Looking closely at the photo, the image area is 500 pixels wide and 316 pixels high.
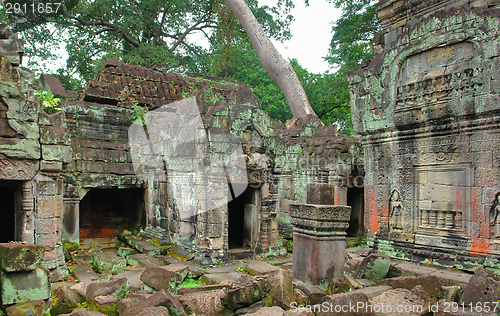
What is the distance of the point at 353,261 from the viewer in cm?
602

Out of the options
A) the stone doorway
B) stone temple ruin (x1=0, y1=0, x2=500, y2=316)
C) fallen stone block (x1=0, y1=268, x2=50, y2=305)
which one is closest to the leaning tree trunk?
stone temple ruin (x1=0, y1=0, x2=500, y2=316)

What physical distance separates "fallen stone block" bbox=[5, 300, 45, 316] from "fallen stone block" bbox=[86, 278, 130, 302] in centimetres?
78

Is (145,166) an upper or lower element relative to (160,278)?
upper

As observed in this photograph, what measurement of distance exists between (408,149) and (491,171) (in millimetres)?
1359

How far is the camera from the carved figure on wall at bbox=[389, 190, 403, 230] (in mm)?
6539

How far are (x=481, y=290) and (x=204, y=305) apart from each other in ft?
9.56

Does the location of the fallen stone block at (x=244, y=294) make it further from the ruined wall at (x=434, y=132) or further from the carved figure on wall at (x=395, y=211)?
the carved figure on wall at (x=395, y=211)

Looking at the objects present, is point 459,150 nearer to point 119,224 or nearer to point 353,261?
point 353,261

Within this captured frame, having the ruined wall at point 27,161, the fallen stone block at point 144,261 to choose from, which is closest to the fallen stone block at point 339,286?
the fallen stone block at point 144,261

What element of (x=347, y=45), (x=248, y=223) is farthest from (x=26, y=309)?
(x=347, y=45)

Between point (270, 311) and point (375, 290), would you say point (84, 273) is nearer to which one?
point (270, 311)

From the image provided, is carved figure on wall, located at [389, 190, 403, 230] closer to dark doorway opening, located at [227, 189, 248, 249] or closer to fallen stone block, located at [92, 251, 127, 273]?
dark doorway opening, located at [227, 189, 248, 249]

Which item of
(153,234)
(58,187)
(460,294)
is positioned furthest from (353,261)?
(58,187)

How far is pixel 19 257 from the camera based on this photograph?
3320 millimetres
